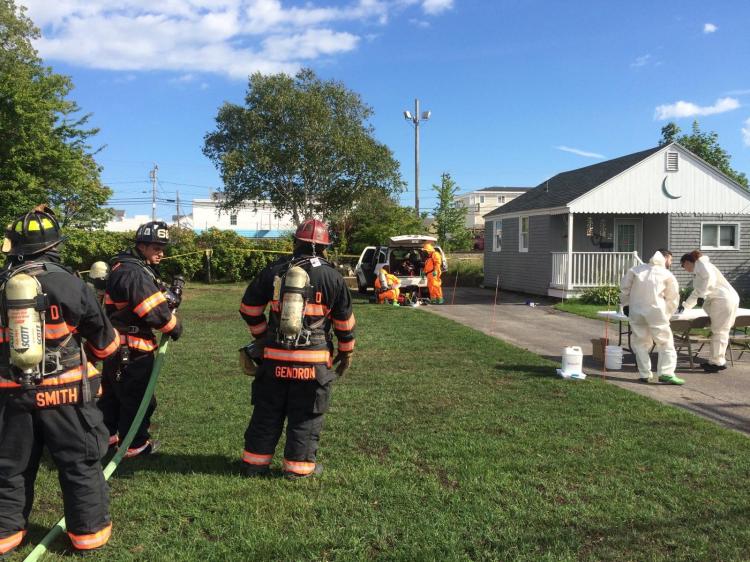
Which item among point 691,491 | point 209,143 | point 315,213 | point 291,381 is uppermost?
point 209,143

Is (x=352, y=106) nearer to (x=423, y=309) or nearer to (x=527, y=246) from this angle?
(x=527, y=246)

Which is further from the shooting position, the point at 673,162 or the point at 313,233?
the point at 673,162

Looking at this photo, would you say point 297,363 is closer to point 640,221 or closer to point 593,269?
point 593,269

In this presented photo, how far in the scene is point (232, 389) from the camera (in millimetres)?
7242

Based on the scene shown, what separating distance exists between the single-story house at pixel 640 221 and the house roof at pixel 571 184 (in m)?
0.08

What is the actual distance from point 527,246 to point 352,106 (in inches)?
603

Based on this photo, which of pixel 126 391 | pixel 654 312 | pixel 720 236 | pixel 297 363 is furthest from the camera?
pixel 720 236

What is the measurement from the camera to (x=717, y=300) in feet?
27.8

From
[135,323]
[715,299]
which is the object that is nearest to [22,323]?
[135,323]

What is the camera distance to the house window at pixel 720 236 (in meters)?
19.3

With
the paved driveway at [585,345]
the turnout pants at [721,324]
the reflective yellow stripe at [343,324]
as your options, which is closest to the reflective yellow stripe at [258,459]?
the reflective yellow stripe at [343,324]

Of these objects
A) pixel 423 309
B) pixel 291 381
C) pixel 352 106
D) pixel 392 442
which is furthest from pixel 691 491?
pixel 352 106

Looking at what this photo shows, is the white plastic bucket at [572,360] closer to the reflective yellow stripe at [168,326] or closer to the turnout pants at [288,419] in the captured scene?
the turnout pants at [288,419]

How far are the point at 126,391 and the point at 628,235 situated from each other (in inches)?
757
